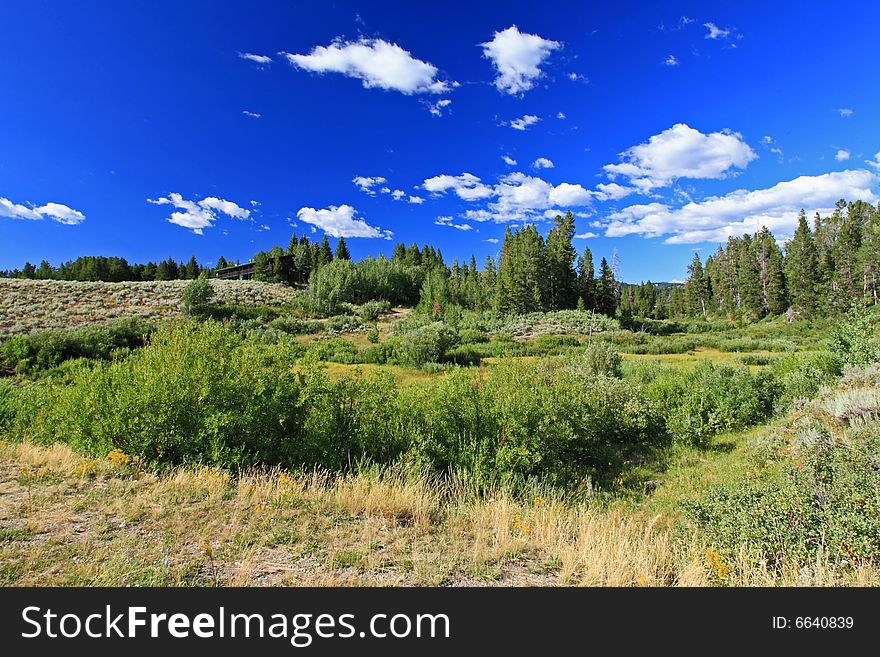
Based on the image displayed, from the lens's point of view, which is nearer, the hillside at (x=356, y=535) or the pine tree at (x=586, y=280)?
the hillside at (x=356, y=535)

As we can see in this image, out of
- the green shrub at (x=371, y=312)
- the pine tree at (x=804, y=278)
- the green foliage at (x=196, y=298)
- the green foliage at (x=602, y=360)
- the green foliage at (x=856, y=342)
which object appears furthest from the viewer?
the green shrub at (x=371, y=312)

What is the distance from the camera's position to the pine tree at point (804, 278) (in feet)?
196

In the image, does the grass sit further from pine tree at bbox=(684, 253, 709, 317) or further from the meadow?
pine tree at bbox=(684, 253, 709, 317)

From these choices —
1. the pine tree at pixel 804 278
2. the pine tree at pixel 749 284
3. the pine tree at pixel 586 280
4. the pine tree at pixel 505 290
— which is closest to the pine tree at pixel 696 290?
the pine tree at pixel 749 284

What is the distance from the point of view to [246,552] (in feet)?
13.2

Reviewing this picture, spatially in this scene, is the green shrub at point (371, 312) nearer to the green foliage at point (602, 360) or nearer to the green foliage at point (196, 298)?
the green foliage at point (196, 298)

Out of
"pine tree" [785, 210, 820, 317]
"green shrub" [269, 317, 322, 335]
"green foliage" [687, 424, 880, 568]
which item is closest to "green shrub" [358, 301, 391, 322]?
"green shrub" [269, 317, 322, 335]

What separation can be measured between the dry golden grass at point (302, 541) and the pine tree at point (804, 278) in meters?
75.4

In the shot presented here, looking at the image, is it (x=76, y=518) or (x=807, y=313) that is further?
(x=807, y=313)

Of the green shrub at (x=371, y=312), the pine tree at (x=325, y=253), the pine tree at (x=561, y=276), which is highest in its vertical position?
the pine tree at (x=325, y=253)

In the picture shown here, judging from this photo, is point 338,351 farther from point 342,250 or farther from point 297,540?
point 342,250

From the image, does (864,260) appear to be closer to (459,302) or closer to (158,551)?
(459,302)
